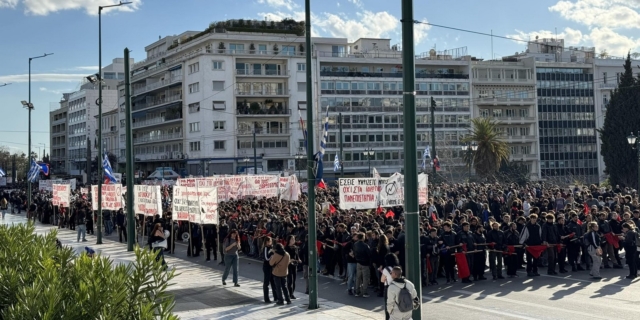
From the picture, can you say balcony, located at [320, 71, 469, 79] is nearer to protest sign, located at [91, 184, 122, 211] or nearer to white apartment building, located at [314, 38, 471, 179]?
white apartment building, located at [314, 38, 471, 179]

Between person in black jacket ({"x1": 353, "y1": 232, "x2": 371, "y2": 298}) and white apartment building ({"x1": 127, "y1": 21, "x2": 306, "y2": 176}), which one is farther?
white apartment building ({"x1": 127, "y1": 21, "x2": 306, "y2": 176})

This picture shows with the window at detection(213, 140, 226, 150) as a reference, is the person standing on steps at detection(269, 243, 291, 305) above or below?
below

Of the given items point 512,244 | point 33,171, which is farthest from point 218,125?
point 512,244

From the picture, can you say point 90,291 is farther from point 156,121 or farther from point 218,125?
point 156,121

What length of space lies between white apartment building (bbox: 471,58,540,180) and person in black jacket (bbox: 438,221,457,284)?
73945 millimetres

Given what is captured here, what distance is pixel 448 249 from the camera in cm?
1908

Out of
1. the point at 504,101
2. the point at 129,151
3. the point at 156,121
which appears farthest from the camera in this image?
the point at 156,121

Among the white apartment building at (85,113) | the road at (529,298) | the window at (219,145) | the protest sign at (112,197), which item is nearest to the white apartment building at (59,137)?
the white apartment building at (85,113)

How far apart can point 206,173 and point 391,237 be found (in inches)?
2629

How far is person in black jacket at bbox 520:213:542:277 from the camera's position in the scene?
19.9m

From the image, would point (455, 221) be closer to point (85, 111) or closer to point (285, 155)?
point (285, 155)

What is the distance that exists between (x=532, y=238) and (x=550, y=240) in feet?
1.76

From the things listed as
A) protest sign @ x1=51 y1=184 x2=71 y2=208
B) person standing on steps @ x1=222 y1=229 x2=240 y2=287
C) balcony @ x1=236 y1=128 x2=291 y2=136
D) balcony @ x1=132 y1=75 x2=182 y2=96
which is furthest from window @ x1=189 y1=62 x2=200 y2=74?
person standing on steps @ x1=222 y1=229 x2=240 y2=287

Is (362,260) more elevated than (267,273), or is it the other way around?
(362,260)
